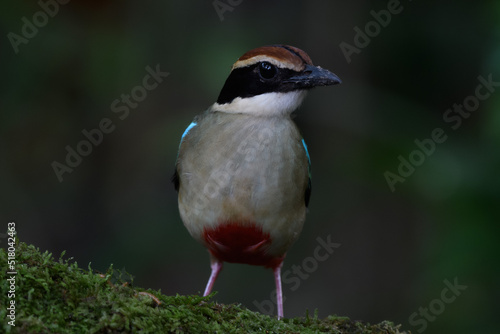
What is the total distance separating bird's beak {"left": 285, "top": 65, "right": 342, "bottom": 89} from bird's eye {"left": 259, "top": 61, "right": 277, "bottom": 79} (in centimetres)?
12

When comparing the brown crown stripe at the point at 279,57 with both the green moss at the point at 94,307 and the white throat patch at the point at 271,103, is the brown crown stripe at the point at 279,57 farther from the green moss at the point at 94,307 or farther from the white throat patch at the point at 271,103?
the green moss at the point at 94,307

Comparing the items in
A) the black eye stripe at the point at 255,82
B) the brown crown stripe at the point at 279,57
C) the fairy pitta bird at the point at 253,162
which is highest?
the brown crown stripe at the point at 279,57

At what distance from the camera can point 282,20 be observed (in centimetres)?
784

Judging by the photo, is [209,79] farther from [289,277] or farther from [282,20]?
[289,277]

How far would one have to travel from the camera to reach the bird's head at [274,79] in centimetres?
460

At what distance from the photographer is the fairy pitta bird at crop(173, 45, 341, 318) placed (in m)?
4.43

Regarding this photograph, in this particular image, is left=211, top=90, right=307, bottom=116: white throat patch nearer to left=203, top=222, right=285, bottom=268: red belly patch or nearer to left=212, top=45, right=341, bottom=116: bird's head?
left=212, top=45, right=341, bottom=116: bird's head

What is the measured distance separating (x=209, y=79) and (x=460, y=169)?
2630 mm

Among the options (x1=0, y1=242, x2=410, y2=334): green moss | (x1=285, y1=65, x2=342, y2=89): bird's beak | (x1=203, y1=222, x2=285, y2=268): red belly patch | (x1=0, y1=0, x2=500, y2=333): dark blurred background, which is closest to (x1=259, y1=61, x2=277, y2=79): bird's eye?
(x1=285, y1=65, x2=342, y2=89): bird's beak

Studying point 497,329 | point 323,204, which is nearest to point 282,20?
point 323,204

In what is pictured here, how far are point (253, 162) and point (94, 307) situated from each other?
2.07 metres

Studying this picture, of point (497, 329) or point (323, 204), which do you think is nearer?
point (497, 329)

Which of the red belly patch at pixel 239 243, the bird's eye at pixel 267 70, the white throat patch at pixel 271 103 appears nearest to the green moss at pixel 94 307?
the red belly patch at pixel 239 243

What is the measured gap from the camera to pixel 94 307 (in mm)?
2580
